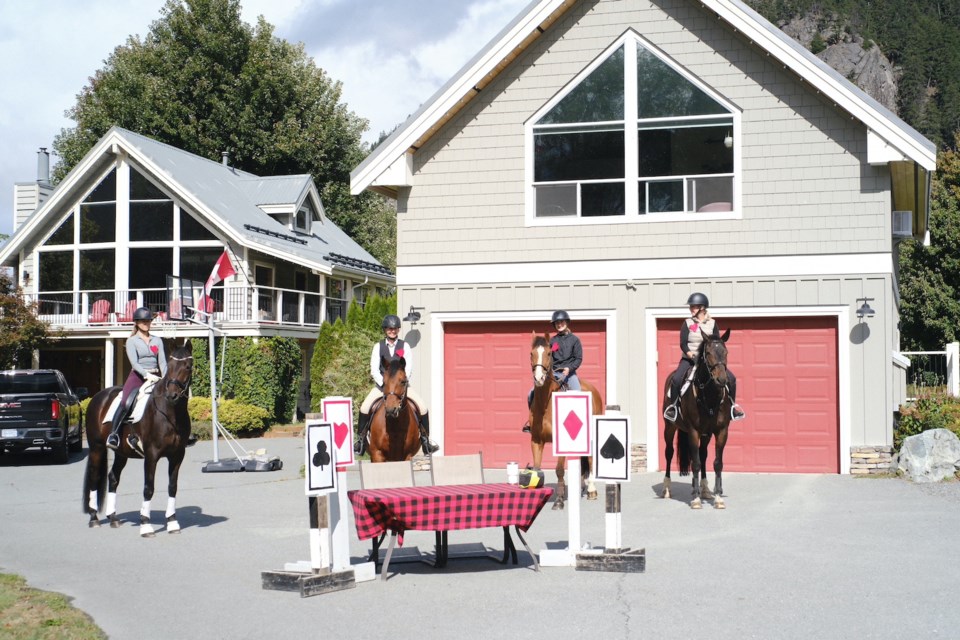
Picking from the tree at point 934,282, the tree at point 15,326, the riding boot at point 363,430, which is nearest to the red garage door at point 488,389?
the riding boot at point 363,430

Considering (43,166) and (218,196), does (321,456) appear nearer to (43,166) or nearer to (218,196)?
(218,196)

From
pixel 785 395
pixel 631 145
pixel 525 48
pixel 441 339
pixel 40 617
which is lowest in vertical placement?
pixel 40 617

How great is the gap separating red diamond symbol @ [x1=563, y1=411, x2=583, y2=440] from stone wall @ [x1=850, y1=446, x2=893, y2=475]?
910 cm

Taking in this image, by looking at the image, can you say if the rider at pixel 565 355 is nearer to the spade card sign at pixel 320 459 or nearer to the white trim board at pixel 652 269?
the white trim board at pixel 652 269

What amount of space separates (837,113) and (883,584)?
10.5 m

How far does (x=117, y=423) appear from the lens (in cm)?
1259

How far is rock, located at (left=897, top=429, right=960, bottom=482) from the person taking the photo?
16.1 meters

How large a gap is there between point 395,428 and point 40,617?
4.51m

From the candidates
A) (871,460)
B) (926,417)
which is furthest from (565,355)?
(926,417)

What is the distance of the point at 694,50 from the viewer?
18.2 meters

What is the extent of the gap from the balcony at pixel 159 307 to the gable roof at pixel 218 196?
162 centimetres

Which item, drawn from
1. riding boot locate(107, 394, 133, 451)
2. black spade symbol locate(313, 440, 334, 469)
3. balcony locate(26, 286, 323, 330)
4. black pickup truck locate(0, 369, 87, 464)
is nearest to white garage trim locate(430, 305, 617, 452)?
black pickup truck locate(0, 369, 87, 464)

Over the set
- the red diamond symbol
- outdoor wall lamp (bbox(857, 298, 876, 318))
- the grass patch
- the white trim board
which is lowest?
the grass patch

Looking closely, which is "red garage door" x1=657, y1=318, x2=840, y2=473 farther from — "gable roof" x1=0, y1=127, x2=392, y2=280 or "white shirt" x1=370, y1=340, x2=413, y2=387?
"gable roof" x1=0, y1=127, x2=392, y2=280
